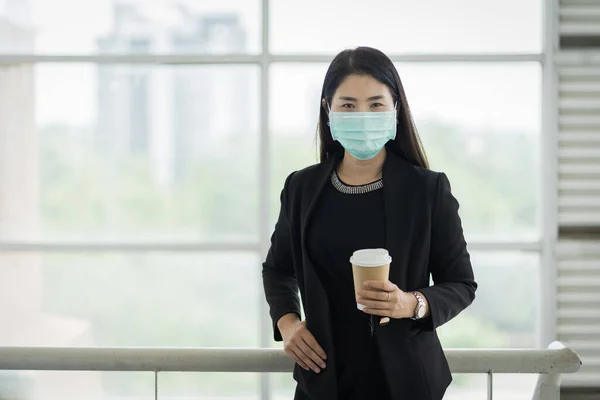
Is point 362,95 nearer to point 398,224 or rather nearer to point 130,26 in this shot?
point 398,224

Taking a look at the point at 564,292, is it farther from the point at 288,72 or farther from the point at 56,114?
the point at 56,114

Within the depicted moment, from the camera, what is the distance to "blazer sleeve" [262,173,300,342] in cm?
150

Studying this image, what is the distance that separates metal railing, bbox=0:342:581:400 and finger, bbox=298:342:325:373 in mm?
94

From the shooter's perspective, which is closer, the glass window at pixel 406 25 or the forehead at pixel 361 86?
the forehead at pixel 361 86

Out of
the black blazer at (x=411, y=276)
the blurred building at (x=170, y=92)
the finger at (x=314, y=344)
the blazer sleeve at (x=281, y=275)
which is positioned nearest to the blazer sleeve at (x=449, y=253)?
the black blazer at (x=411, y=276)

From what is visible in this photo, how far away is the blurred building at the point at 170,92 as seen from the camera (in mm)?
3512

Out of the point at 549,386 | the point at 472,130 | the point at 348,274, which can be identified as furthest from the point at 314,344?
the point at 472,130

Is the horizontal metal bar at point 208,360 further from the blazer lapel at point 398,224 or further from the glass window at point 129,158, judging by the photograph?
the glass window at point 129,158

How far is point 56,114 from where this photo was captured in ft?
11.8

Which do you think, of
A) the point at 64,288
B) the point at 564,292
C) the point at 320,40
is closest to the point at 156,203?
the point at 64,288

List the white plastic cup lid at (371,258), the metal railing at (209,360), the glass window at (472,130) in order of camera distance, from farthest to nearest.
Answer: the glass window at (472,130) → the metal railing at (209,360) → the white plastic cup lid at (371,258)

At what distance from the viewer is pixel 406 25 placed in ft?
11.5

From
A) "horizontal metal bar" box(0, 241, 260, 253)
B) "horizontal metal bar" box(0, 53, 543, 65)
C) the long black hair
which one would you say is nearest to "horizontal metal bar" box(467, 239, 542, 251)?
"horizontal metal bar" box(0, 53, 543, 65)

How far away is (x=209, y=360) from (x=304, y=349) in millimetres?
234
